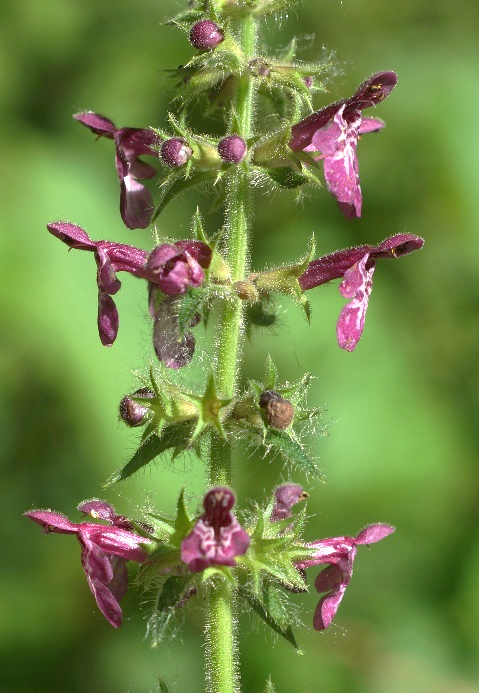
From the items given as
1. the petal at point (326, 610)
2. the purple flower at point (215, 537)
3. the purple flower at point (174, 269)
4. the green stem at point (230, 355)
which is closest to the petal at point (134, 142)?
the green stem at point (230, 355)

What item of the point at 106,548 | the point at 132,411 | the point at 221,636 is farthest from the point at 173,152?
the point at 221,636

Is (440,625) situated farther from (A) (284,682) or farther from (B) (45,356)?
(B) (45,356)

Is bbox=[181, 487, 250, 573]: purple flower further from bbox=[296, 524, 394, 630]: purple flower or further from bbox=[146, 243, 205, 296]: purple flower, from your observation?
bbox=[146, 243, 205, 296]: purple flower

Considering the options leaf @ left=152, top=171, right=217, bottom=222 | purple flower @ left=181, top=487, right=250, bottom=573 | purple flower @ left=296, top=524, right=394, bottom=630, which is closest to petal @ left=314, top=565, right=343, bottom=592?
purple flower @ left=296, top=524, right=394, bottom=630

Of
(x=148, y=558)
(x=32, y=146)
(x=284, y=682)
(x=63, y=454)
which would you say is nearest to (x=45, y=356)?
(x=63, y=454)

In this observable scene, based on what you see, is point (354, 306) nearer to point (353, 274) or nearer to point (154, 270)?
point (353, 274)
